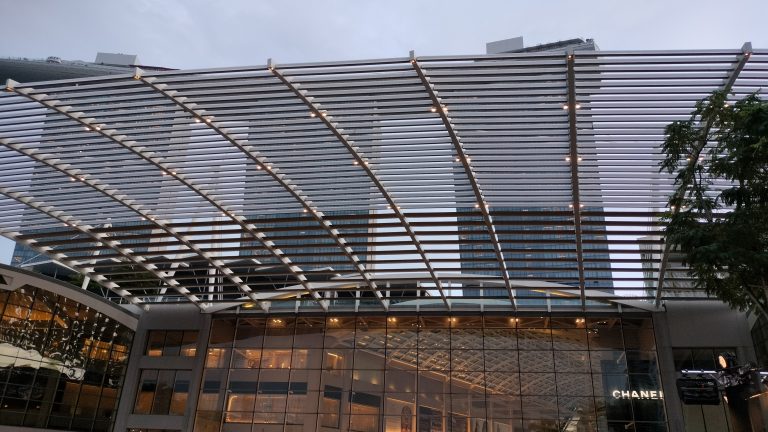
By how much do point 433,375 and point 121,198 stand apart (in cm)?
1594

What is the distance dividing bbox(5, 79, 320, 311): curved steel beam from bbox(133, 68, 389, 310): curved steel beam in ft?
9.69

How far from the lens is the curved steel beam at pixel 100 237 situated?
80.3ft

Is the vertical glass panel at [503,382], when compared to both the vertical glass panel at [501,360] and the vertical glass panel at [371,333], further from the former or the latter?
the vertical glass panel at [371,333]

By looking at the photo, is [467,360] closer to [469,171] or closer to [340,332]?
[340,332]

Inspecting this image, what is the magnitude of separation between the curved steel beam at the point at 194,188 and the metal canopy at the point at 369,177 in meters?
0.08

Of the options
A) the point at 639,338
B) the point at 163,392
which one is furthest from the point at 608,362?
the point at 163,392

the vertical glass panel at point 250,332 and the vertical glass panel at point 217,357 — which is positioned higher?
the vertical glass panel at point 250,332

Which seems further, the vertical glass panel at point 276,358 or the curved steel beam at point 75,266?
Result: the vertical glass panel at point 276,358

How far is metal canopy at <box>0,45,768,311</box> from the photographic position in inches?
664

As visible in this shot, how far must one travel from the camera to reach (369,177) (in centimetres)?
2164

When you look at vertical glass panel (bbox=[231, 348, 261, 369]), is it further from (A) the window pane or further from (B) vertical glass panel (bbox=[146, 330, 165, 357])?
(A) the window pane

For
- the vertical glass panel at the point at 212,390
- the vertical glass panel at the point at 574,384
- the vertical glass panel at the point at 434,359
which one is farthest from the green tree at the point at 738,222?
the vertical glass panel at the point at 212,390

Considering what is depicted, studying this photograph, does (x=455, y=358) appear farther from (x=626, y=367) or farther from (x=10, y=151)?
(x=10, y=151)

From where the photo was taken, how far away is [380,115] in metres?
18.5
